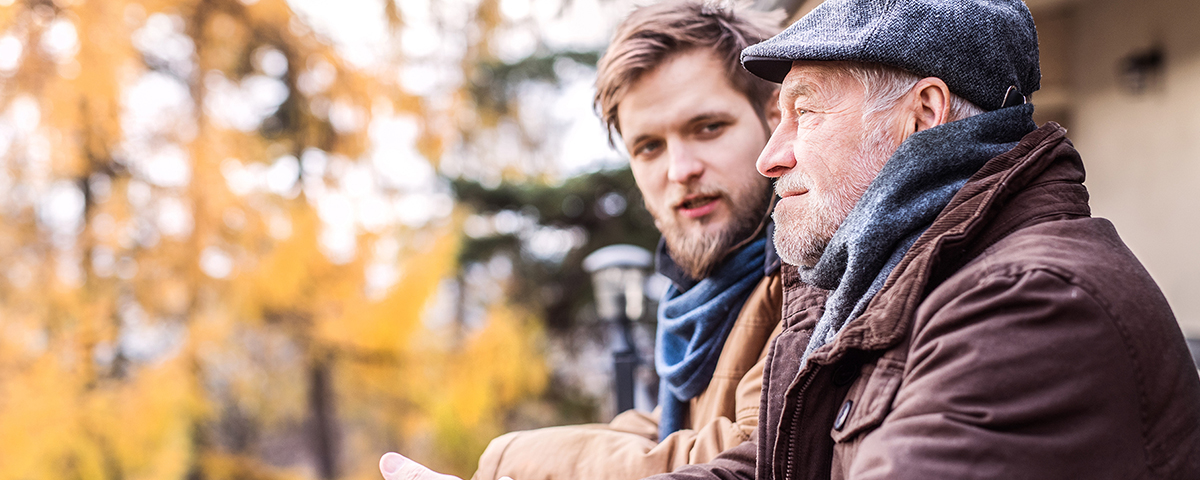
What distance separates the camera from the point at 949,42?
1004 millimetres

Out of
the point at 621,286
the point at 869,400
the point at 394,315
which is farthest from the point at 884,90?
the point at 394,315

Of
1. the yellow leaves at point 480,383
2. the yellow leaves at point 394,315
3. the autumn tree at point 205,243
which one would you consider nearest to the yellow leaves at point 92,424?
the autumn tree at point 205,243

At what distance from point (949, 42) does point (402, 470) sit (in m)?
1.04

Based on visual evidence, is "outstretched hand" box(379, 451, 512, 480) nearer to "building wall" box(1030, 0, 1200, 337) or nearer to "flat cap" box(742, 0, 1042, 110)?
"flat cap" box(742, 0, 1042, 110)

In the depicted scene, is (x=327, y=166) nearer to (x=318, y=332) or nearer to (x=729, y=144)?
(x=318, y=332)

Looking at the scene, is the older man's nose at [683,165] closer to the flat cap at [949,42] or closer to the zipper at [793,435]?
the flat cap at [949,42]

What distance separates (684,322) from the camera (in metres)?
1.50

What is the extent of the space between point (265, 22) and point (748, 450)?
740 centimetres

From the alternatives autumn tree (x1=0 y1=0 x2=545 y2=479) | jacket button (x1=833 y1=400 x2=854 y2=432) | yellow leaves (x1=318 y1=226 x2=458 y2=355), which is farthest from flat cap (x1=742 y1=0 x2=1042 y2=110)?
yellow leaves (x1=318 y1=226 x2=458 y2=355)

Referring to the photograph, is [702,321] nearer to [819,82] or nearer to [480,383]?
[819,82]

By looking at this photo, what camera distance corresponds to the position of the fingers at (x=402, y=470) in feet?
4.00

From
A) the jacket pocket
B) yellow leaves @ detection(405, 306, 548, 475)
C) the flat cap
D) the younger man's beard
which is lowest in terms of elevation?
yellow leaves @ detection(405, 306, 548, 475)

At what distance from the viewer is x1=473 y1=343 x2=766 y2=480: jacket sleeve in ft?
4.22

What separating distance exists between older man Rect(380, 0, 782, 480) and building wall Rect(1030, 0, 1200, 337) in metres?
4.52
